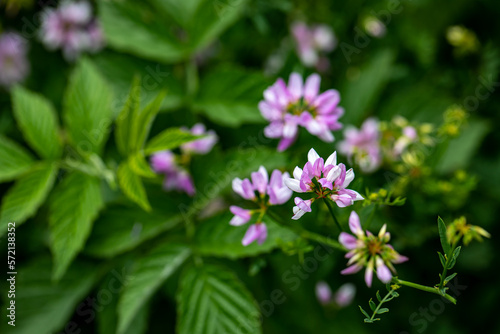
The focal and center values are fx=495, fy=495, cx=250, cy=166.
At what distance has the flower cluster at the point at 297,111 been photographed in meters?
1.39

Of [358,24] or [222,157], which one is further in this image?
[358,24]

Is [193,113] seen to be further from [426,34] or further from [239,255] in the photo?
[426,34]

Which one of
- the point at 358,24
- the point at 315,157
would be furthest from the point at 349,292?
the point at 358,24

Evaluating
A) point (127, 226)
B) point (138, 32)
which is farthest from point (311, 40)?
point (127, 226)

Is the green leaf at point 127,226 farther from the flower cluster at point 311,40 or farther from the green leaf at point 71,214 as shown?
the flower cluster at point 311,40

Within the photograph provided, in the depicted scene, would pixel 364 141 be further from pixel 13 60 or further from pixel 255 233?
pixel 13 60

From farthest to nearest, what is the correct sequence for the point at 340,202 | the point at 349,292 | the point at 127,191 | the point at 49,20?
1. the point at 49,20
2. the point at 349,292
3. the point at 127,191
4. the point at 340,202

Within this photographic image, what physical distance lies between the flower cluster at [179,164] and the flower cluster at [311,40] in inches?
32.9

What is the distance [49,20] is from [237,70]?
39.8 inches

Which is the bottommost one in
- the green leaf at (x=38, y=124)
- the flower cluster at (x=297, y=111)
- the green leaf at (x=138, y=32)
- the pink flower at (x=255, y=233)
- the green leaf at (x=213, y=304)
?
the green leaf at (x=213, y=304)

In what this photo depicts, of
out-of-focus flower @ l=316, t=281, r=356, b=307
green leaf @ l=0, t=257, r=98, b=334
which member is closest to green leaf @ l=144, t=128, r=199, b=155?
green leaf @ l=0, t=257, r=98, b=334

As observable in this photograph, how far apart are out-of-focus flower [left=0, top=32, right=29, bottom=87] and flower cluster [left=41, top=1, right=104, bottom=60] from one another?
134mm

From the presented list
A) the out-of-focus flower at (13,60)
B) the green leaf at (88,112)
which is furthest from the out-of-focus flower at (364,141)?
the out-of-focus flower at (13,60)

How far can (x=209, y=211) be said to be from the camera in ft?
6.56
